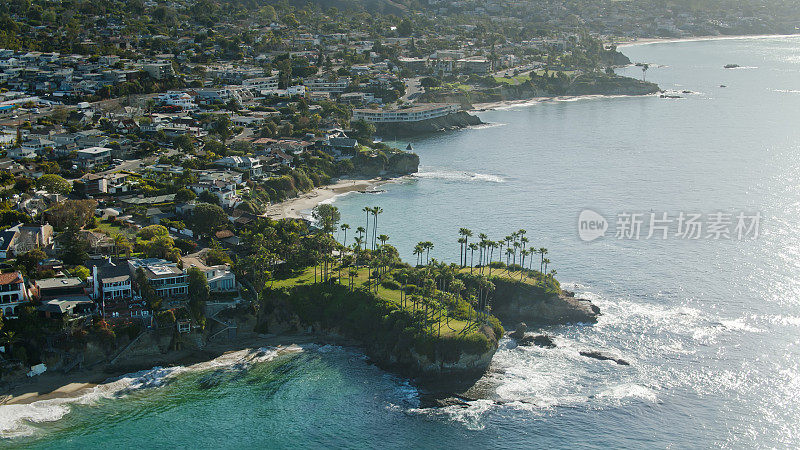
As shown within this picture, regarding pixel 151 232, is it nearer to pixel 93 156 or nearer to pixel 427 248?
pixel 427 248

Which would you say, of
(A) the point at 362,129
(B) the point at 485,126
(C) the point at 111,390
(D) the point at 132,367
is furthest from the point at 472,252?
(B) the point at 485,126

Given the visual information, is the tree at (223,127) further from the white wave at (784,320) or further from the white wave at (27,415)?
the white wave at (784,320)

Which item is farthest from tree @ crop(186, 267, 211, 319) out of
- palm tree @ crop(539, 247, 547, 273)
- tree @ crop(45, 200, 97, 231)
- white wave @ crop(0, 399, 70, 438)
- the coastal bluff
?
palm tree @ crop(539, 247, 547, 273)

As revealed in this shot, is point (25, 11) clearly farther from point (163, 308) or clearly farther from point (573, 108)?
point (163, 308)

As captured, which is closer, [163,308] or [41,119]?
[163,308]

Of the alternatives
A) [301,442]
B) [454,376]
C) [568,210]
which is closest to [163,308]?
[301,442]

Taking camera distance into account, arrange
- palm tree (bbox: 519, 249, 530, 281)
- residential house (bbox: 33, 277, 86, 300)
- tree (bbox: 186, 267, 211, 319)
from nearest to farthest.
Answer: residential house (bbox: 33, 277, 86, 300) < tree (bbox: 186, 267, 211, 319) < palm tree (bbox: 519, 249, 530, 281)

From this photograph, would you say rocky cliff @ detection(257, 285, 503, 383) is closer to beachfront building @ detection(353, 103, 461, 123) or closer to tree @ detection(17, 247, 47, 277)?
tree @ detection(17, 247, 47, 277)
